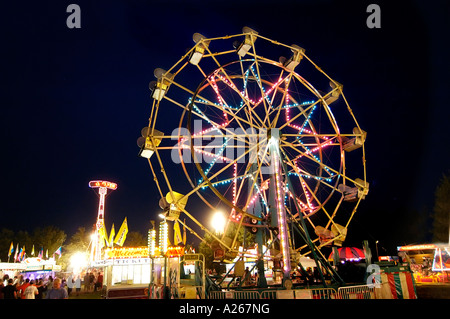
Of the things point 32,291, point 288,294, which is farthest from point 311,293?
point 32,291

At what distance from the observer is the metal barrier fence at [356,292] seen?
10039 mm

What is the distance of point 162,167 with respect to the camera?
1330 centimetres

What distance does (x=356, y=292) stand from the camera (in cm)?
1050

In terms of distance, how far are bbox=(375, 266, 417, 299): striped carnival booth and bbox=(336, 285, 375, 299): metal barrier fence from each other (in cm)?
95

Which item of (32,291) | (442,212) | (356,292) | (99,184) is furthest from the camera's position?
(99,184)

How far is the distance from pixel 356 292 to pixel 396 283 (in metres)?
2.89

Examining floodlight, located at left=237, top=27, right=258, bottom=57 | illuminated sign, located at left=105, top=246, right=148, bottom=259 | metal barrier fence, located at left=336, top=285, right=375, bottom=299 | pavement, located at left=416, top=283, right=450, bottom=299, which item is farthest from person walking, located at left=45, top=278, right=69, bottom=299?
illuminated sign, located at left=105, top=246, right=148, bottom=259

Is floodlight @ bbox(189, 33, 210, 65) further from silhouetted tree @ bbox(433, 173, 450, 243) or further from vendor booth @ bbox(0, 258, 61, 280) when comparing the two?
silhouetted tree @ bbox(433, 173, 450, 243)

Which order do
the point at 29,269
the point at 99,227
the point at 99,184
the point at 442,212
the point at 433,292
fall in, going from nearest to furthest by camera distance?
the point at 433,292 < the point at 29,269 < the point at 442,212 < the point at 99,227 < the point at 99,184

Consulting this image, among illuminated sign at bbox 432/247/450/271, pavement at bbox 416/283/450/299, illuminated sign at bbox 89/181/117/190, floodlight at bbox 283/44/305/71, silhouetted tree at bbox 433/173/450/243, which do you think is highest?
floodlight at bbox 283/44/305/71

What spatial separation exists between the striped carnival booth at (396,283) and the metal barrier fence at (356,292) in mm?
952

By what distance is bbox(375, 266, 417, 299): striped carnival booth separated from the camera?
11.8m

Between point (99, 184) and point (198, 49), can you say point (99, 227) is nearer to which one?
point (99, 184)
